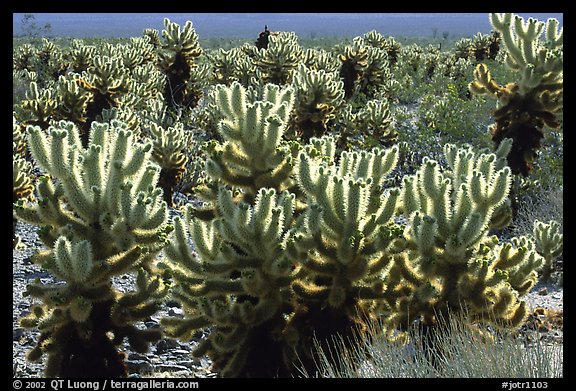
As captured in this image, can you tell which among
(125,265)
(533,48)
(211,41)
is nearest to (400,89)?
(533,48)

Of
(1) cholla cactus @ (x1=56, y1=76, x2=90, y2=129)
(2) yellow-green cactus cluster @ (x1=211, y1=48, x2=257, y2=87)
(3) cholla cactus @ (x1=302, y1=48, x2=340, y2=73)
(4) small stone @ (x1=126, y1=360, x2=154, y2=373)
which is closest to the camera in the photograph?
(4) small stone @ (x1=126, y1=360, x2=154, y2=373)

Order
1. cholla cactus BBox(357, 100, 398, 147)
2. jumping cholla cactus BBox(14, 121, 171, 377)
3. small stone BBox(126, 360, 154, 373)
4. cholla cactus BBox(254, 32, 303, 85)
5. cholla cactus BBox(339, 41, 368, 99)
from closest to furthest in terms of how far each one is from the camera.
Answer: jumping cholla cactus BBox(14, 121, 171, 377), small stone BBox(126, 360, 154, 373), cholla cactus BBox(357, 100, 398, 147), cholla cactus BBox(254, 32, 303, 85), cholla cactus BBox(339, 41, 368, 99)

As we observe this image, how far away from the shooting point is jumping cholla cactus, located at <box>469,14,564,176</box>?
936 cm

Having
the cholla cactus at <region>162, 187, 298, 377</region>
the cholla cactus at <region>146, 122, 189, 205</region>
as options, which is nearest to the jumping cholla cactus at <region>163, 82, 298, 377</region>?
the cholla cactus at <region>162, 187, 298, 377</region>

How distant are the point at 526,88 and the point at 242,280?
19.6 ft

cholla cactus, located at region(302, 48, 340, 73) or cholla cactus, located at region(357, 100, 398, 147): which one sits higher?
cholla cactus, located at region(302, 48, 340, 73)

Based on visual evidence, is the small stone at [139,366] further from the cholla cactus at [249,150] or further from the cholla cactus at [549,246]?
the cholla cactus at [549,246]

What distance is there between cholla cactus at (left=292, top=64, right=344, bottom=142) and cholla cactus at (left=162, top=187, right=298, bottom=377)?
642 cm

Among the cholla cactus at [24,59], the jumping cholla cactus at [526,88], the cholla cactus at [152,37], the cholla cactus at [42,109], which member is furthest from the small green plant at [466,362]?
the cholla cactus at [152,37]

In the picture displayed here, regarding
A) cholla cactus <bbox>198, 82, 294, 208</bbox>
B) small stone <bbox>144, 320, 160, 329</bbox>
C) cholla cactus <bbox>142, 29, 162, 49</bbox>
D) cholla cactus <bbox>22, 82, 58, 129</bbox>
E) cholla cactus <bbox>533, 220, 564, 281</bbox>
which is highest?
cholla cactus <bbox>198, 82, 294, 208</bbox>

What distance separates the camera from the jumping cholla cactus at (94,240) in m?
4.85

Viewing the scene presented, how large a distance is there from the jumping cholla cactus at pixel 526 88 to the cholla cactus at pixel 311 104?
7.99 feet

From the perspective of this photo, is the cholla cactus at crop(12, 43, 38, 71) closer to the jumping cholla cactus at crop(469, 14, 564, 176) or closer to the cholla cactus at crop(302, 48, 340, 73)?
the cholla cactus at crop(302, 48, 340, 73)

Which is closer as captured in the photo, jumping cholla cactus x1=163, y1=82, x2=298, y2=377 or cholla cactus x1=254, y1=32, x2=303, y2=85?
jumping cholla cactus x1=163, y1=82, x2=298, y2=377
